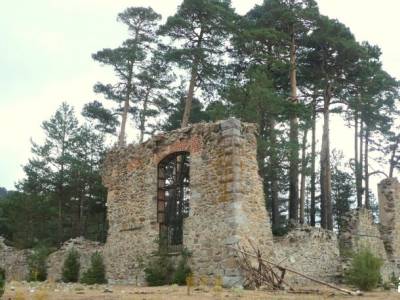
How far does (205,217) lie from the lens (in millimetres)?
14414

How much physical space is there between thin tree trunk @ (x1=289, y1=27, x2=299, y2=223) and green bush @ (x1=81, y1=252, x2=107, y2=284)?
309 inches

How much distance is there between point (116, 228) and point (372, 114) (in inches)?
665

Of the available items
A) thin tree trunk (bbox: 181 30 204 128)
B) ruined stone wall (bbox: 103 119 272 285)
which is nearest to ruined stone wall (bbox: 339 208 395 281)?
ruined stone wall (bbox: 103 119 272 285)

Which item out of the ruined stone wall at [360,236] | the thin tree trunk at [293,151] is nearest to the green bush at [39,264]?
the thin tree trunk at [293,151]

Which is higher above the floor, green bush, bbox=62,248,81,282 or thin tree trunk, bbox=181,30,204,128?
thin tree trunk, bbox=181,30,204,128

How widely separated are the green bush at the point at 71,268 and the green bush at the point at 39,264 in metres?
A: 1.38

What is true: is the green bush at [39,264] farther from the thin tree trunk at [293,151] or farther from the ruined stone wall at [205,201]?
the thin tree trunk at [293,151]

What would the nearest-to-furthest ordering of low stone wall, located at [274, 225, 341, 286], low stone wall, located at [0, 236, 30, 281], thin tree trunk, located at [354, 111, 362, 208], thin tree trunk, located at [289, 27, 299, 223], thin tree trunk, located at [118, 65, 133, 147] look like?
low stone wall, located at [274, 225, 341, 286], thin tree trunk, located at [289, 27, 299, 223], low stone wall, located at [0, 236, 30, 281], thin tree trunk, located at [118, 65, 133, 147], thin tree trunk, located at [354, 111, 362, 208]

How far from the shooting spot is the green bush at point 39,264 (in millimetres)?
19453

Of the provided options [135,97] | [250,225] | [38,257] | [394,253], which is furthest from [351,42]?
[38,257]

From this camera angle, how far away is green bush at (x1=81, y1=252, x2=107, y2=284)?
16906mm

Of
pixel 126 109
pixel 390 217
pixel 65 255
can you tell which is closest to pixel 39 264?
pixel 65 255

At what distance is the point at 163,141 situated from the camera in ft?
53.0

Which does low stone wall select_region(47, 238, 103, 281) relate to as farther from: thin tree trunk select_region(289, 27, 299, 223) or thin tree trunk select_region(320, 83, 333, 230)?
thin tree trunk select_region(320, 83, 333, 230)
